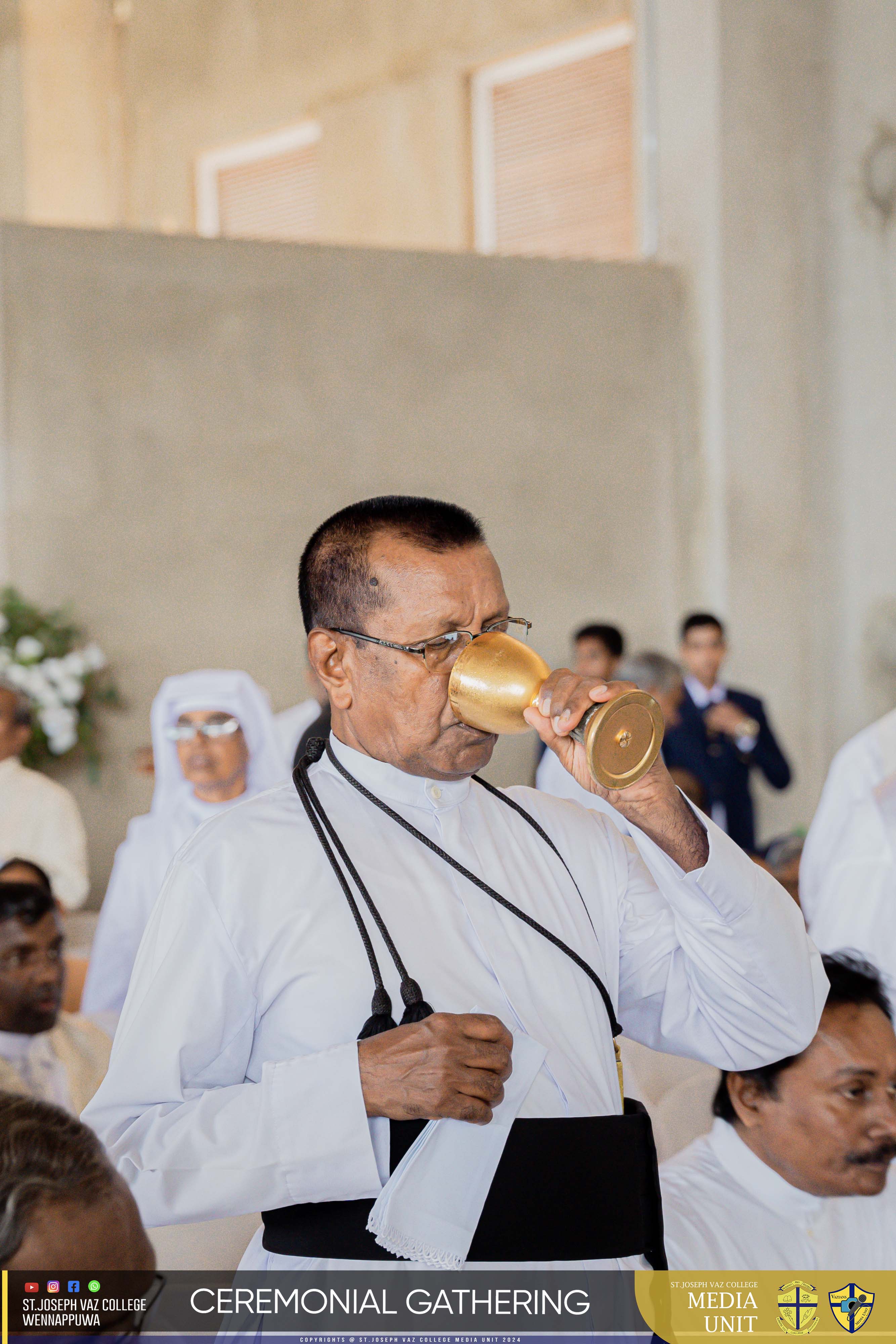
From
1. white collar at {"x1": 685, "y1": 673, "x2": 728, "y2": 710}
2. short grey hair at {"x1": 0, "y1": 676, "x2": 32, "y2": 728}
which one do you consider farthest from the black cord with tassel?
white collar at {"x1": 685, "y1": 673, "x2": 728, "y2": 710}

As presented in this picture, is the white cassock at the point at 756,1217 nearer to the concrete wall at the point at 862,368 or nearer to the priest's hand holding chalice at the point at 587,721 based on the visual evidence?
the priest's hand holding chalice at the point at 587,721

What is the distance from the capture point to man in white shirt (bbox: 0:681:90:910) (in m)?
4.90

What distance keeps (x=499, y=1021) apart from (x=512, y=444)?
21.6ft

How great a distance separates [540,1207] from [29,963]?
2.07 meters

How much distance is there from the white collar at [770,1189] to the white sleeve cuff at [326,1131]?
1.21 metres

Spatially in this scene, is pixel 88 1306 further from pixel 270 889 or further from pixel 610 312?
pixel 610 312

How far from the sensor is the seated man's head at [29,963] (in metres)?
3.21

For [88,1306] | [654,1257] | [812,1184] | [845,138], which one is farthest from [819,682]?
[88,1306]

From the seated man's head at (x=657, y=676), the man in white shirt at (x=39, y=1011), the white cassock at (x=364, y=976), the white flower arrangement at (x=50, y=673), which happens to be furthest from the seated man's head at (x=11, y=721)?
the white cassock at (x=364, y=976)

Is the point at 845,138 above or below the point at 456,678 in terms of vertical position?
above

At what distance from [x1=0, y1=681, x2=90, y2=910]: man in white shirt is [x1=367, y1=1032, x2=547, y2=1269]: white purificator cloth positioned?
3.60 m

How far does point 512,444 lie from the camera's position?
779 cm

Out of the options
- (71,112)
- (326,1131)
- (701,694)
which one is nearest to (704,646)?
(701,694)

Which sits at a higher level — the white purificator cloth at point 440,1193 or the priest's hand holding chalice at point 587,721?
the priest's hand holding chalice at point 587,721
